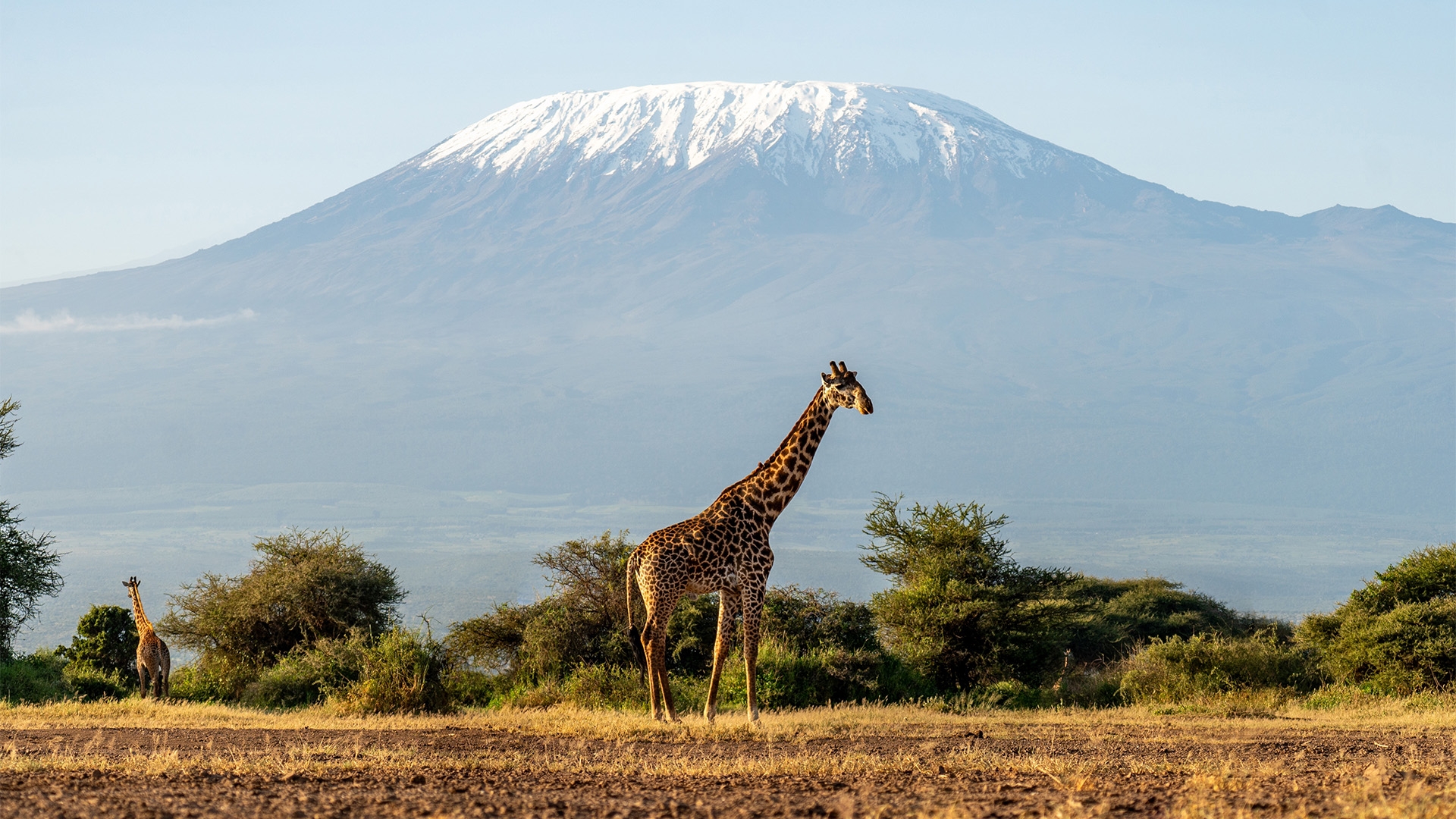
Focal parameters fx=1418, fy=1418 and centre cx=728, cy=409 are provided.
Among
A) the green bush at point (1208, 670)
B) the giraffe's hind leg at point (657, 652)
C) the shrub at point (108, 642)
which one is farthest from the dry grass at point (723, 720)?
the shrub at point (108, 642)

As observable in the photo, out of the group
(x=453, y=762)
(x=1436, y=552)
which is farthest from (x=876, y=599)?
(x=453, y=762)

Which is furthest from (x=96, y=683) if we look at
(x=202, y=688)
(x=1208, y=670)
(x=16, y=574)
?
(x=1208, y=670)

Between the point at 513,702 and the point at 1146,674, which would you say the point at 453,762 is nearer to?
the point at 513,702

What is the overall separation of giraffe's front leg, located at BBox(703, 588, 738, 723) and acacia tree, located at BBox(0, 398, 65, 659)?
16175 millimetres

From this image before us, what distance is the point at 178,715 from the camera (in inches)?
696

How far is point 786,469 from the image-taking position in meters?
16.7

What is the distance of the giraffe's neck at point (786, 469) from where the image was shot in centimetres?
1659

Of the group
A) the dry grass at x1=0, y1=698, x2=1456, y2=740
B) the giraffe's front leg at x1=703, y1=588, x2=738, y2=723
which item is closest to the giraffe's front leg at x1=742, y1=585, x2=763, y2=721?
the giraffe's front leg at x1=703, y1=588, x2=738, y2=723

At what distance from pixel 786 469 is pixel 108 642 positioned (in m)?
15.7

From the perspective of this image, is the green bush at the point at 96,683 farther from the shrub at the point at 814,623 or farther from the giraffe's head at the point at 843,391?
the giraffe's head at the point at 843,391

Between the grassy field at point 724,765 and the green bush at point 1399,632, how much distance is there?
206 inches

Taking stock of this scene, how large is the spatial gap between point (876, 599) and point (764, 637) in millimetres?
2854

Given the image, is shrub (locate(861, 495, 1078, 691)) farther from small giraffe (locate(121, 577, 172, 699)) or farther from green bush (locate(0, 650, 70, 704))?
green bush (locate(0, 650, 70, 704))

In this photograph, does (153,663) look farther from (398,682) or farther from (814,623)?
(814,623)
